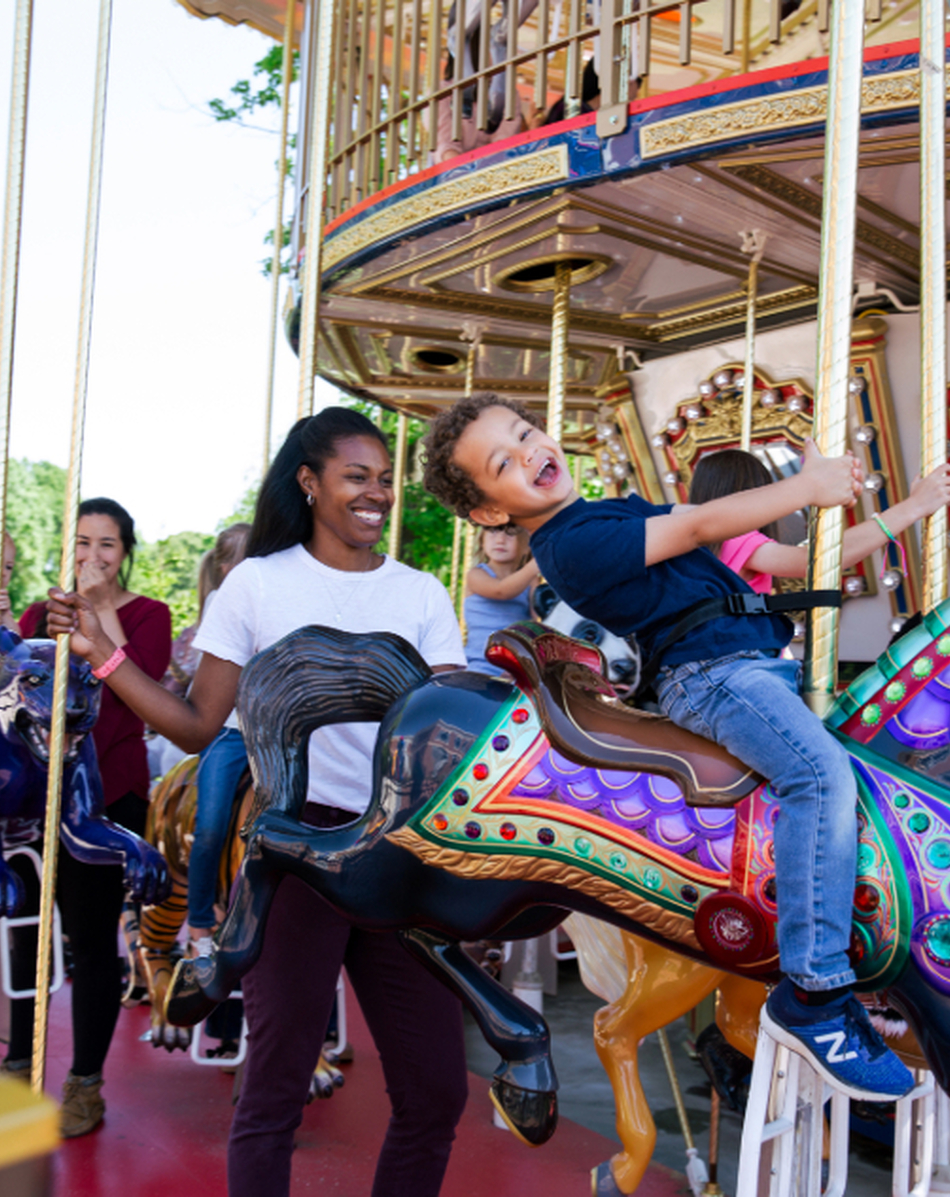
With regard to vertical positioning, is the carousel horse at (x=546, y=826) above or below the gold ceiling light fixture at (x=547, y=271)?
below

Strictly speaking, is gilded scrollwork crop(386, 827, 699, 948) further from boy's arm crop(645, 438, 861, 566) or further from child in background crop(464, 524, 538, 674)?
child in background crop(464, 524, 538, 674)

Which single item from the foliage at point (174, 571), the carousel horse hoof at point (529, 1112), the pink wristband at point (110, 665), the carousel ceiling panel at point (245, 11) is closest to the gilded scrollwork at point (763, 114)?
the pink wristband at point (110, 665)

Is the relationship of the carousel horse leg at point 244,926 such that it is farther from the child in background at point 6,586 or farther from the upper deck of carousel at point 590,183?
the upper deck of carousel at point 590,183

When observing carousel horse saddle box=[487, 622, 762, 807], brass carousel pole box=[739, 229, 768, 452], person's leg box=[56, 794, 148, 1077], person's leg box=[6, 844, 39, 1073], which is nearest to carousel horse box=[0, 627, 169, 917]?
person's leg box=[56, 794, 148, 1077]

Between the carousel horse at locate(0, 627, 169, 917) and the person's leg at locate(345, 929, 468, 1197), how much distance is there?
0.95 meters

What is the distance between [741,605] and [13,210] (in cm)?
165

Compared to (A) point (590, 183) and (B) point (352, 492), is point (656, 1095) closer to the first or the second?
(B) point (352, 492)

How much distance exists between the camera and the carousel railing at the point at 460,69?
8.88ft

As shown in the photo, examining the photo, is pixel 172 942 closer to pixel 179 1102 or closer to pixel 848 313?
pixel 179 1102

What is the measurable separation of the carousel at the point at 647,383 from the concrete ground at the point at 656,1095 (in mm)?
238

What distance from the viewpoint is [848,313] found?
5.29 ft

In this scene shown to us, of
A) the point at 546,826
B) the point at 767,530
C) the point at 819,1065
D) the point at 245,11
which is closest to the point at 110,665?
the point at 546,826

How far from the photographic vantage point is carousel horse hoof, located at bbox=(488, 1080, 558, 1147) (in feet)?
4.76

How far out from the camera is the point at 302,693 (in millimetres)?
1639
